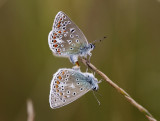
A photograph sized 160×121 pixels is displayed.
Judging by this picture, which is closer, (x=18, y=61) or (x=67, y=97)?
(x=67, y=97)

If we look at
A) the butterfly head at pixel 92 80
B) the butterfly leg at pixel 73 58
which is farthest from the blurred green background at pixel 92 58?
the butterfly leg at pixel 73 58

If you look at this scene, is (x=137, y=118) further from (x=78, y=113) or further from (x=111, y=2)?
(x=111, y=2)

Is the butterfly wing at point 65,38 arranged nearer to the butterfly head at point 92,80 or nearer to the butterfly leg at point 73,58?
the butterfly leg at point 73,58

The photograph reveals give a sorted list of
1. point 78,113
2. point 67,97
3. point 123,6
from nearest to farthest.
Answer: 1. point 67,97
2. point 78,113
3. point 123,6

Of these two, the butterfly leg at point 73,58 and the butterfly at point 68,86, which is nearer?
the butterfly at point 68,86

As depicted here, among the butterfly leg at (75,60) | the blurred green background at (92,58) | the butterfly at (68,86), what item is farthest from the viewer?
the blurred green background at (92,58)

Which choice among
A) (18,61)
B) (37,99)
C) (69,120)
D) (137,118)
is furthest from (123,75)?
(18,61)

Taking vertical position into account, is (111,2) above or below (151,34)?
above

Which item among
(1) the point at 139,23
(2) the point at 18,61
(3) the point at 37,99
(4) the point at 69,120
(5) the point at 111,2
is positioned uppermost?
(5) the point at 111,2

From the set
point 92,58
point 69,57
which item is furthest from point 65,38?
point 92,58
